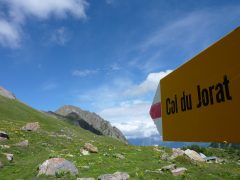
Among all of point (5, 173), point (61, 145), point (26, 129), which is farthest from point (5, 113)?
point (5, 173)

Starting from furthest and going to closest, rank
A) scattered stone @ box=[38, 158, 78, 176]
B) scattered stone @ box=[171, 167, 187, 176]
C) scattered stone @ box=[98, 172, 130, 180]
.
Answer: scattered stone @ box=[171, 167, 187, 176], scattered stone @ box=[38, 158, 78, 176], scattered stone @ box=[98, 172, 130, 180]

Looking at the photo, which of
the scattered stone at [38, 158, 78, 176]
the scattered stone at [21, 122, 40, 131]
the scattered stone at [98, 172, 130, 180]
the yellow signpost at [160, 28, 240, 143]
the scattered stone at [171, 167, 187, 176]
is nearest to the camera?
the yellow signpost at [160, 28, 240, 143]

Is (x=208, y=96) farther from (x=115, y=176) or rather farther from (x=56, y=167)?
(x=56, y=167)

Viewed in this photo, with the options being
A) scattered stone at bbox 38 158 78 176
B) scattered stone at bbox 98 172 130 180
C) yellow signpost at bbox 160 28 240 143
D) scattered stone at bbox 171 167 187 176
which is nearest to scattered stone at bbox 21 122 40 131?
scattered stone at bbox 38 158 78 176

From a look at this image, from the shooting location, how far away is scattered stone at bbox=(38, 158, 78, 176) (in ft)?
89.7

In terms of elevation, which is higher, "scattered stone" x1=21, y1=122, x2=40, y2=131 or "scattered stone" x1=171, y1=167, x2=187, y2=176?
"scattered stone" x1=21, y1=122, x2=40, y2=131

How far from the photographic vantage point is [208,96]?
3559 mm

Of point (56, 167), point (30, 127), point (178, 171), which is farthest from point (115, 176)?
point (30, 127)

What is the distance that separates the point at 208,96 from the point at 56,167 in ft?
84.6

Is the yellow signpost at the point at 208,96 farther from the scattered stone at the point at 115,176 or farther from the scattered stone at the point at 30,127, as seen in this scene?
the scattered stone at the point at 30,127

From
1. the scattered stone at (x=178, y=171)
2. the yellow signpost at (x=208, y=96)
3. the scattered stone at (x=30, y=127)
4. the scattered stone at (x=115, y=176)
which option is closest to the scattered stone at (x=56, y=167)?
the scattered stone at (x=115, y=176)

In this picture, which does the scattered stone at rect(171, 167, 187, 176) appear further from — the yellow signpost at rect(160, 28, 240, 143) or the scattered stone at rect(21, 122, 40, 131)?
the scattered stone at rect(21, 122, 40, 131)

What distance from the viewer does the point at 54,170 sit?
2745 cm

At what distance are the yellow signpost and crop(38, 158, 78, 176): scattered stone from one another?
2391 centimetres
